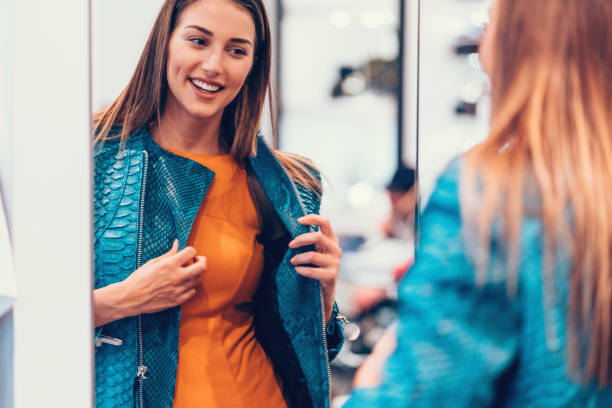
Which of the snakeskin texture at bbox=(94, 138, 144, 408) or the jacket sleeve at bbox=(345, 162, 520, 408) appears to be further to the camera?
the snakeskin texture at bbox=(94, 138, 144, 408)

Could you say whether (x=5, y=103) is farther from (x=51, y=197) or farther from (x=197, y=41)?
(x=197, y=41)

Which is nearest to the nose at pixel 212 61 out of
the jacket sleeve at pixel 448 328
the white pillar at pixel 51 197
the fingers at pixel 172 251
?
the white pillar at pixel 51 197

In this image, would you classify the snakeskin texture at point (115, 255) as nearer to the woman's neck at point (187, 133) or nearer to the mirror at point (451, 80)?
the woman's neck at point (187, 133)

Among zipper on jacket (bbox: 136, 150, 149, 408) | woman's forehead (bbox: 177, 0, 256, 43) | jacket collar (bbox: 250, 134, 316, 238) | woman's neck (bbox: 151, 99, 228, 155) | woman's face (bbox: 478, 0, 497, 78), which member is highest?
woman's forehead (bbox: 177, 0, 256, 43)

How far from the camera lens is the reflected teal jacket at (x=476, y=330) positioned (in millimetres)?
479

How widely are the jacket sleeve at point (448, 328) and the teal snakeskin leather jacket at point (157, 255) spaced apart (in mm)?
535

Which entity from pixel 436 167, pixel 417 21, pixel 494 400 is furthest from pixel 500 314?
pixel 417 21

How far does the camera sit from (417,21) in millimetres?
990

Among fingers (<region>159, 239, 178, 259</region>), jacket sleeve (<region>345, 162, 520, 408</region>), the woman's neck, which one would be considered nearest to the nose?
the woman's neck

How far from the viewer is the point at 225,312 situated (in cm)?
104

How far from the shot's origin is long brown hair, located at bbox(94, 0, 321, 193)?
0.98m

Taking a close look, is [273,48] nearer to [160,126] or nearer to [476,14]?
[160,126]

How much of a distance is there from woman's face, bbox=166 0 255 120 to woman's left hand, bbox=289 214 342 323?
0.29m

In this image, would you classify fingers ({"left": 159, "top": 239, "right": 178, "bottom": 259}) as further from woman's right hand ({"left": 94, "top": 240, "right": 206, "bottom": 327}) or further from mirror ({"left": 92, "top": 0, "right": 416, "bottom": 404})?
mirror ({"left": 92, "top": 0, "right": 416, "bottom": 404})
